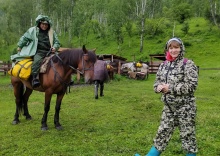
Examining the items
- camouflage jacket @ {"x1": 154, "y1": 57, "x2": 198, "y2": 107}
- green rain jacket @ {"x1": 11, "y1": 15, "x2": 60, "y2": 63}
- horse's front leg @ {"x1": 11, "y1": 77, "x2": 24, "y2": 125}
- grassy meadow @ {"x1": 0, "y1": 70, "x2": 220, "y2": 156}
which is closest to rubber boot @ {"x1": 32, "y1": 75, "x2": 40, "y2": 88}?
green rain jacket @ {"x1": 11, "y1": 15, "x2": 60, "y2": 63}

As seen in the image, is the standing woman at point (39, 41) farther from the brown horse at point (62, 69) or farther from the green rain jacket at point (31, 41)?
the brown horse at point (62, 69)

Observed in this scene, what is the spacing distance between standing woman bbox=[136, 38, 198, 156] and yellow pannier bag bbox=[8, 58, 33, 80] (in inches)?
171

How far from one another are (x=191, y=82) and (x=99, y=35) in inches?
2034

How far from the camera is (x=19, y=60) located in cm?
784

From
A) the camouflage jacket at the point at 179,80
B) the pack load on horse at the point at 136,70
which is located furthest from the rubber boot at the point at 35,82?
the pack load on horse at the point at 136,70

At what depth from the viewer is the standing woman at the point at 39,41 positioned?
24.7ft

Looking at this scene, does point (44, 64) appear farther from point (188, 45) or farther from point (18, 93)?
point (188, 45)

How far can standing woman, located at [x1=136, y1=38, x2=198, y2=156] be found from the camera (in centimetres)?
393

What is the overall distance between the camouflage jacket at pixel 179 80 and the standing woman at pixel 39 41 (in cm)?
424

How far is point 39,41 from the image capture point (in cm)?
766

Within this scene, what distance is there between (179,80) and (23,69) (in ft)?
15.8

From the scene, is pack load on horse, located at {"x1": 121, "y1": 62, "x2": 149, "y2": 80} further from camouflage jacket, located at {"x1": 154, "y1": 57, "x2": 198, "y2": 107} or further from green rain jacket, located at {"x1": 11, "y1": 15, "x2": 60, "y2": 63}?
camouflage jacket, located at {"x1": 154, "y1": 57, "x2": 198, "y2": 107}

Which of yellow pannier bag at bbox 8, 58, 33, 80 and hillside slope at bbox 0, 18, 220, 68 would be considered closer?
yellow pannier bag at bbox 8, 58, 33, 80

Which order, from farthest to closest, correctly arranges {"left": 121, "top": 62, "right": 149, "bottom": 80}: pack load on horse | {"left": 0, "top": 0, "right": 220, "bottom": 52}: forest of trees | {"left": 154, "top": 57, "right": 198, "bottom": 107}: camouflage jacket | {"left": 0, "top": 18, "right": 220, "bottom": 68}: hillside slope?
1. {"left": 0, "top": 0, "right": 220, "bottom": 52}: forest of trees
2. {"left": 0, "top": 18, "right": 220, "bottom": 68}: hillside slope
3. {"left": 121, "top": 62, "right": 149, "bottom": 80}: pack load on horse
4. {"left": 154, "top": 57, "right": 198, "bottom": 107}: camouflage jacket
